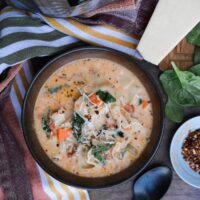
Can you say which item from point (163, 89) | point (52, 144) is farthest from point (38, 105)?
point (163, 89)

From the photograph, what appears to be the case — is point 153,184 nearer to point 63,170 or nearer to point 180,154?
point 180,154

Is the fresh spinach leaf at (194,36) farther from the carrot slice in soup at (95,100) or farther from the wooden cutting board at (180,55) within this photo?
the carrot slice in soup at (95,100)

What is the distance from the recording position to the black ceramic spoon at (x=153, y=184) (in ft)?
5.82

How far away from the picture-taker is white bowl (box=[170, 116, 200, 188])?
5.76 ft

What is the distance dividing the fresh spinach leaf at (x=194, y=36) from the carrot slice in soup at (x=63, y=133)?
1.70ft

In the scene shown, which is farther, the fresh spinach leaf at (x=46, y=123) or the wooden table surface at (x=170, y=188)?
the wooden table surface at (x=170, y=188)

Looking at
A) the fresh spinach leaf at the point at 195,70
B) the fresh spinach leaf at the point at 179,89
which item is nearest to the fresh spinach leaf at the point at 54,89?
the fresh spinach leaf at the point at 179,89

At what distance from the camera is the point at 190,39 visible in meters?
1.66

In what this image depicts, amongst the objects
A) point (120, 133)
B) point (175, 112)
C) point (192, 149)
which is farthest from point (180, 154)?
point (120, 133)

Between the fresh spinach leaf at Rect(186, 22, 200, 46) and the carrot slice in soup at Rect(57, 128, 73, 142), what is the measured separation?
0.52 meters

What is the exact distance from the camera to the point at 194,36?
1.65m

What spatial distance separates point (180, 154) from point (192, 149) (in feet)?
0.17

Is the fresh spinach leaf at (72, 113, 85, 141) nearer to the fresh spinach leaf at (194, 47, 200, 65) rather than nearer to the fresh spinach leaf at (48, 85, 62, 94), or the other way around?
the fresh spinach leaf at (48, 85, 62, 94)

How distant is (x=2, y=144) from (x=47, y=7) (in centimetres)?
53
